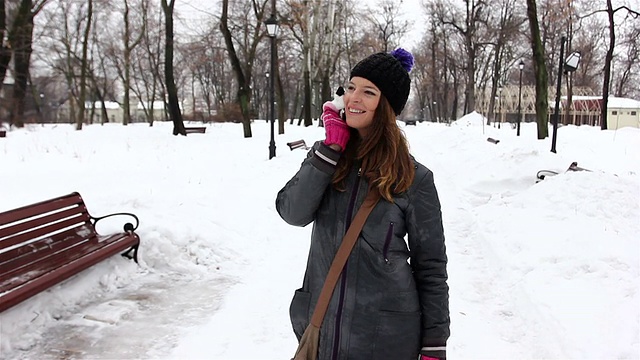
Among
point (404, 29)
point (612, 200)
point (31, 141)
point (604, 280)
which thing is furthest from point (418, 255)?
point (404, 29)

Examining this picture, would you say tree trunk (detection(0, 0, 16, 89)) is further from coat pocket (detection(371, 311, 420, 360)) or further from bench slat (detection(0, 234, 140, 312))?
coat pocket (detection(371, 311, 420, 360))

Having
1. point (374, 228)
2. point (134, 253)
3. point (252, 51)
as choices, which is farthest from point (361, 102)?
point (252, 51)

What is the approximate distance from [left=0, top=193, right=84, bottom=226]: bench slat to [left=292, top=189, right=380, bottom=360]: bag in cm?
350

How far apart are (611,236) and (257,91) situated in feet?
183

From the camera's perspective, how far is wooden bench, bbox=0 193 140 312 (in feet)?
12.6

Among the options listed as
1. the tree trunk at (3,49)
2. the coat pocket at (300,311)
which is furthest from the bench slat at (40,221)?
the tree trunk at (3,49)

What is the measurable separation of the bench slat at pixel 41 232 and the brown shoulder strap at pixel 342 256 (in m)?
3.50

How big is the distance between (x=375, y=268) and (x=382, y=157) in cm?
46

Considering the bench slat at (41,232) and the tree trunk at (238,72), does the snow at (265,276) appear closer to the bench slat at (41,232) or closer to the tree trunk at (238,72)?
the bench slat at (41,232)

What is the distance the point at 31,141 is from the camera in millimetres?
16469

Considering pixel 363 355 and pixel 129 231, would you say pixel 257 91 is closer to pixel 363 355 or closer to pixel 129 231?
pixel 129 231

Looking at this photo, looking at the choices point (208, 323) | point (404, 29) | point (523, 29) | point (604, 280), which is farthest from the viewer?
point (404, 29)

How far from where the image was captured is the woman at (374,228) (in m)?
1.89

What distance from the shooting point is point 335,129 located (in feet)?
6.32
